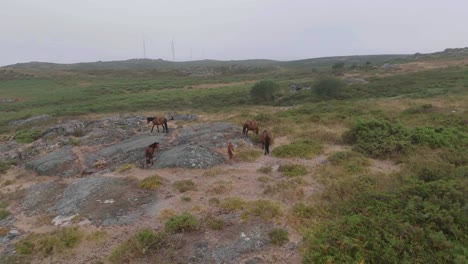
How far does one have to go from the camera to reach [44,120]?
1195 inches

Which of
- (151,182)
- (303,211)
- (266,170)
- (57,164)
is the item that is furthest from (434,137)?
(57,164)

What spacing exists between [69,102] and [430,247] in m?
49.6

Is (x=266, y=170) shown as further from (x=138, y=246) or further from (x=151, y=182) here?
(x=138, y=246)

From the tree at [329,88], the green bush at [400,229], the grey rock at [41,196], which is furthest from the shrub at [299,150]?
the tree at [329,88]

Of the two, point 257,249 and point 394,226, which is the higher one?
point 394,226

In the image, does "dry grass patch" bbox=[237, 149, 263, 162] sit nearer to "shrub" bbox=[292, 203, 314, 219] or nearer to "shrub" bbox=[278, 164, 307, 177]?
"shrub" bbox=[278, 164, 307, 177]

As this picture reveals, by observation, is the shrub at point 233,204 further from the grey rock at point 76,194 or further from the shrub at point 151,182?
the grey rock at point 76,194

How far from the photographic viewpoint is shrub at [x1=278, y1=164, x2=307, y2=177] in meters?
12.1

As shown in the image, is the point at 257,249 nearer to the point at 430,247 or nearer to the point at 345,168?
the point at 430,247

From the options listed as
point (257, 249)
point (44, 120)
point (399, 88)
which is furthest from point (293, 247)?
point (399, 88)

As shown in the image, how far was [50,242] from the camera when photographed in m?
8.57

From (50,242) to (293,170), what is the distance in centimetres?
821

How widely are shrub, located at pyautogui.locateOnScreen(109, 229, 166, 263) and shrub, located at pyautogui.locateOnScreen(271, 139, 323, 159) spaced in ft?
24.7

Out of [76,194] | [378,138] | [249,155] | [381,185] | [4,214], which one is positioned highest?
[378,138]
